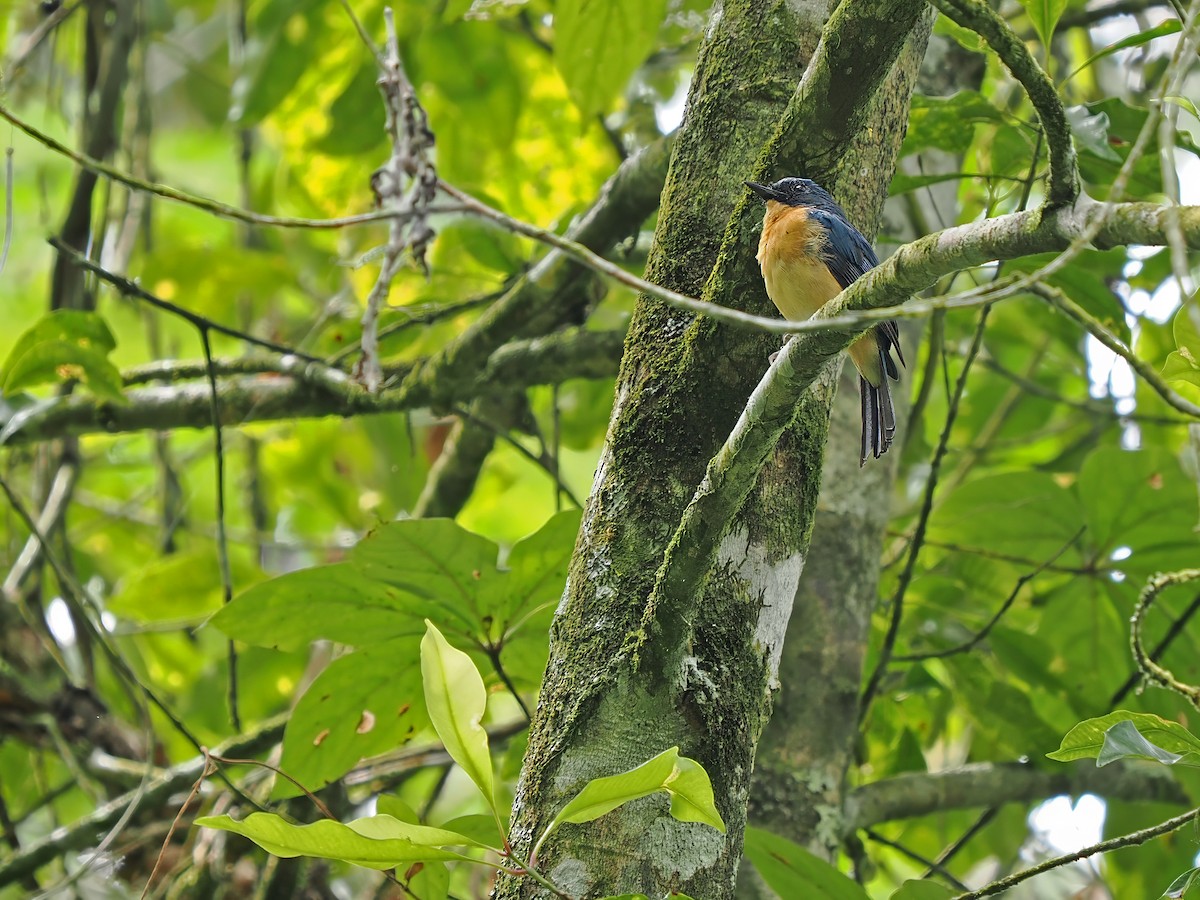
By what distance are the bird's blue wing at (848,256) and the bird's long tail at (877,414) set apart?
49 millimetres

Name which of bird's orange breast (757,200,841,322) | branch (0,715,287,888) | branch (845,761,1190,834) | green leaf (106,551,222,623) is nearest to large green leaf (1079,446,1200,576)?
branch (845,761,1190,834)

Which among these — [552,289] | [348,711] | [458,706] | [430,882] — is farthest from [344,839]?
[552,289]

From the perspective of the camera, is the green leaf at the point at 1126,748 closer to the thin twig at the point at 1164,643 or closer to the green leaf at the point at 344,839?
the green leaf at the point at 344,839

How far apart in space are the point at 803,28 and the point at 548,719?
1.18 metres

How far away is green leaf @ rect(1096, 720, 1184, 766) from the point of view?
5.10 feet

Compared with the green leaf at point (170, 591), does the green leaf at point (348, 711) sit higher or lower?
lower

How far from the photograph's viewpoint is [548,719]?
1.63m

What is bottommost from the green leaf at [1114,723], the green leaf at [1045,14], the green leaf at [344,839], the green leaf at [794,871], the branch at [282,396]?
the green leaf at [344,839]

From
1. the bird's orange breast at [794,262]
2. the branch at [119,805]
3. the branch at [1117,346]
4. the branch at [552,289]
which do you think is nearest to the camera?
the branch at [1117,346]

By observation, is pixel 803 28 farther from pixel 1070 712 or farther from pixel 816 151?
pixel 1070 712

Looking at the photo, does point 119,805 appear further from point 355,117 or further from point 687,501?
point 355,117

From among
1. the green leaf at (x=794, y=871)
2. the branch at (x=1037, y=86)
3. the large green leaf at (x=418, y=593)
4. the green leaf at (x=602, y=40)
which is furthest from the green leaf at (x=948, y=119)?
the green leaf at (x=794, y=871)

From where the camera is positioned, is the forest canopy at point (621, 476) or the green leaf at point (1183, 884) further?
the green leaf at point (1183, 884)

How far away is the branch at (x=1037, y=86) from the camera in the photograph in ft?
3.97
